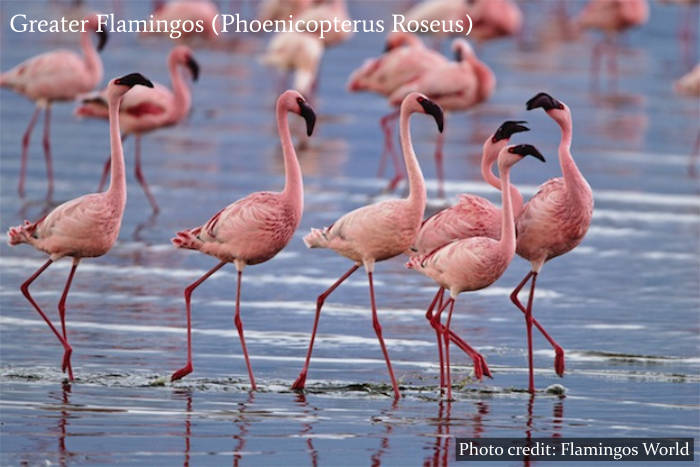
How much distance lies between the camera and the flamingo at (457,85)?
14.6 m

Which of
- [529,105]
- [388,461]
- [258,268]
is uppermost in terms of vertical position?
[529,105]

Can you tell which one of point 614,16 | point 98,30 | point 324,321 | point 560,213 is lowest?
point 324,321

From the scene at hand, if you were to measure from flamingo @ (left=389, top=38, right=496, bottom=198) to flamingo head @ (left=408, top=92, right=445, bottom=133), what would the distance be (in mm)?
6518

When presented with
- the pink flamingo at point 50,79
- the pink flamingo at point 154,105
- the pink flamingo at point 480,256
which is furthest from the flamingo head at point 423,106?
the pink flamingo at point 50,79

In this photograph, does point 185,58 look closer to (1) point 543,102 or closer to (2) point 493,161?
(2) point 493,161

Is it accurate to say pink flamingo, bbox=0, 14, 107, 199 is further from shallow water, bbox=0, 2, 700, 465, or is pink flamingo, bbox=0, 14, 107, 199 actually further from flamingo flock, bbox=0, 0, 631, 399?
flamingo flock, bbox=0, 0, 631, 399

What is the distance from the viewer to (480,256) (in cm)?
755

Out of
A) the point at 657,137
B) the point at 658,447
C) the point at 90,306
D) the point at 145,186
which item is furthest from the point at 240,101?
the point at 658,447

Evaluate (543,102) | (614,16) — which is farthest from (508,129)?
(614,16)

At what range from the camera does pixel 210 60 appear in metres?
23.4

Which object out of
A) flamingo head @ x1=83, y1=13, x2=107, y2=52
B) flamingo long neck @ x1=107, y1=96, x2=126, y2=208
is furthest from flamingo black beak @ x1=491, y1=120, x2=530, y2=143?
flamingo head @ x1=83, y1=13, x2=107, y2=52

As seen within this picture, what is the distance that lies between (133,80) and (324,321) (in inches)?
80.8

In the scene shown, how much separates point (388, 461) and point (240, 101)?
44.8 ft

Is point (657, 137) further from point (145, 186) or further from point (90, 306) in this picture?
point (90, 306)
